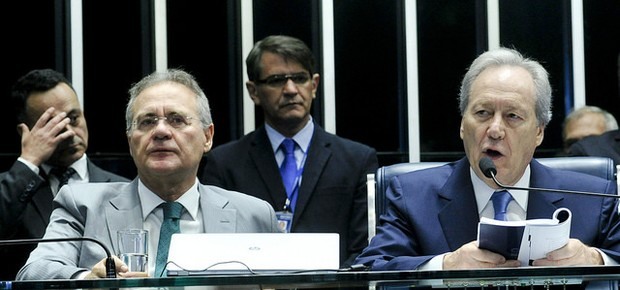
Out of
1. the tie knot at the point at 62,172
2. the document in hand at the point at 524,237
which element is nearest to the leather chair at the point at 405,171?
the document in hand at the point at 524,237

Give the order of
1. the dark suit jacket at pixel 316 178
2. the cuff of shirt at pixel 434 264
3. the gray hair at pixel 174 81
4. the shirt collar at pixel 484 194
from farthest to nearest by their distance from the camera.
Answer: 1. the dark suit jacket at pixel 316 178
2. the gray hair at pixel 174 81
3. the shirt collar at pixel 484 194
4. the cuff of shirt at pixel 434 264

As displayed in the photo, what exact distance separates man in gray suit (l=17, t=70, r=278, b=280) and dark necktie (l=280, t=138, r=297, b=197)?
110cm

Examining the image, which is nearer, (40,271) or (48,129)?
(40,271)

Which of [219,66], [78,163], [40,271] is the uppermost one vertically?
[219,66]

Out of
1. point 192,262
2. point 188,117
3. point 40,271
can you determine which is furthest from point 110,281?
point 188,117

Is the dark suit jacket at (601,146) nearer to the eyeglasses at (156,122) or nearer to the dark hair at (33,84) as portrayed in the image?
the eyeglasses at (156,122)

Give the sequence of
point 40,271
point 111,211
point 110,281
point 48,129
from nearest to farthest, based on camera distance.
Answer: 1. point 110,281
2. point 40,271
3. point 111,211
4. point 48,129

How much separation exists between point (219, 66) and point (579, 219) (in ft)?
8.82

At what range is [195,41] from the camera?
5.92 m

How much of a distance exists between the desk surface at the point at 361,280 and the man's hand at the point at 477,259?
649mm

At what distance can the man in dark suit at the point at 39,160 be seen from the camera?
4.79m

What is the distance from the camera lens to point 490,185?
3.75 metres

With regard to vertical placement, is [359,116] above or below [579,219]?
above

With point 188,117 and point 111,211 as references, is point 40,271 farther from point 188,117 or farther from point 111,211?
point 188,117
